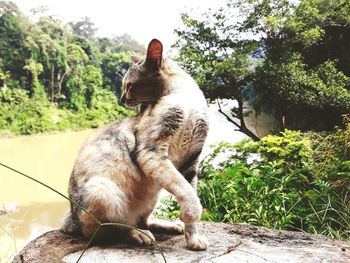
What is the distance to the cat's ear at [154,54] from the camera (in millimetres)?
1790

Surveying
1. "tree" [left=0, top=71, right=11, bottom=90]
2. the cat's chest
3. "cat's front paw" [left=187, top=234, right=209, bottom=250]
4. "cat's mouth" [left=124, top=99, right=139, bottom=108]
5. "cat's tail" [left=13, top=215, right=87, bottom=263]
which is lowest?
"cat's tail" [left=13, top=215, right=87, bottom=263]

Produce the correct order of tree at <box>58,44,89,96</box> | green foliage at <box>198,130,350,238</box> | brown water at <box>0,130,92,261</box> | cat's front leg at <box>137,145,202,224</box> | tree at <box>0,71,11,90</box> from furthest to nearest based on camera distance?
1. tree at <box>58,44,89,96</box>
2. tree at <box>0,71,11,90</box>
3. brown water at <box>0,130,92,261</box>
4. green foliage at <box>198,130,350,238</box>
5. cat's front leg at <box>137,145,202,224</box>

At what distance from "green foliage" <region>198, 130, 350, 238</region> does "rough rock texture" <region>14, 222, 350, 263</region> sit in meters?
1.13

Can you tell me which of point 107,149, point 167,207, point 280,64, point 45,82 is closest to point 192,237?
point 107,149

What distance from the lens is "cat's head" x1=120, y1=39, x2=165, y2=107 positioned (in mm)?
1836

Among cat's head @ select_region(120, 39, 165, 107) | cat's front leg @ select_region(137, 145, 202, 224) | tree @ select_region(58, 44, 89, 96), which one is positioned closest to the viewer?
cat's front leg @ select_region(137, 145, 202, 224)

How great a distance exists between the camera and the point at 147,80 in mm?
1866

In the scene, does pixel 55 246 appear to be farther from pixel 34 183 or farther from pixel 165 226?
pixel 34 183

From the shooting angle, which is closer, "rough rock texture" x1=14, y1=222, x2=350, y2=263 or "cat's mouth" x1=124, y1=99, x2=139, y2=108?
"rough rock texture" x1=14, y1=222, x2=350, y2=263

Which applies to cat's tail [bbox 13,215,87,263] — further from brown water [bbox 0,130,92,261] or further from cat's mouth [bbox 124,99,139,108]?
brown water [bbox 0,130,92,261]

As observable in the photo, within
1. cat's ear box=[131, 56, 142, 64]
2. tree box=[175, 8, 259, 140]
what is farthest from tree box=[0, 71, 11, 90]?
cat's ear box=[131, 56, 142, 64]

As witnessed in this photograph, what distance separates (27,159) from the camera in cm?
1638

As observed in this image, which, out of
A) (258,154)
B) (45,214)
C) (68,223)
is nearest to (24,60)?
(45,214)

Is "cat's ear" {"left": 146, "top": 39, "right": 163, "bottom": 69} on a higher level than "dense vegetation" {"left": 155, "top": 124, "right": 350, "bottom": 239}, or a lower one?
higher
